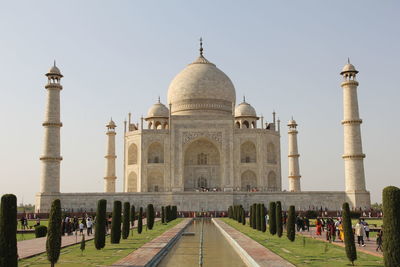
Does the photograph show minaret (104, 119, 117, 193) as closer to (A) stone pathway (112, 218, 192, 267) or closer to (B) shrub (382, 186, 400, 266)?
(A) stone pathway (112, 218, 192, 267)

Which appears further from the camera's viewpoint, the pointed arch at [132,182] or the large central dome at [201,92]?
the large central dome at [201,92]

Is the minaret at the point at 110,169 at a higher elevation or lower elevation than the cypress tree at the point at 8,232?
higher

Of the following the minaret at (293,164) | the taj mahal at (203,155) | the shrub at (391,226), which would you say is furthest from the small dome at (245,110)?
the shrub at (391,226)

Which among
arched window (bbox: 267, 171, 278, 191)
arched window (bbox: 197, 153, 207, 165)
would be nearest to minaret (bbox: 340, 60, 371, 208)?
arched window (bbox: 267, 171, 278, 191)

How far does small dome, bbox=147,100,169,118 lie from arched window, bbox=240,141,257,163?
255 inches

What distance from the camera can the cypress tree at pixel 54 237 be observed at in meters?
8.80

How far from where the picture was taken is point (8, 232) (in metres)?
7.59

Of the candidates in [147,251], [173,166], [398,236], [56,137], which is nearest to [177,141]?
[173,166]

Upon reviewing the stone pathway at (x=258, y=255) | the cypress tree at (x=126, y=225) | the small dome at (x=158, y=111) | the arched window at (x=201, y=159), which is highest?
the small dome at (x=158, y=111)

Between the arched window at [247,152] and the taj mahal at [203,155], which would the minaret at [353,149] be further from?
the arched window at [247,152]

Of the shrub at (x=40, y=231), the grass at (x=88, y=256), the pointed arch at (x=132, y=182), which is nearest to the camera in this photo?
the grass at (x=88, y=256)

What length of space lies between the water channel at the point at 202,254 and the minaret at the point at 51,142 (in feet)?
49.4

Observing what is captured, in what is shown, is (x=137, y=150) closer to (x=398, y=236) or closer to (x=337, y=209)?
(x=337, y=209)

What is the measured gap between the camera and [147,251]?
11.0 m
